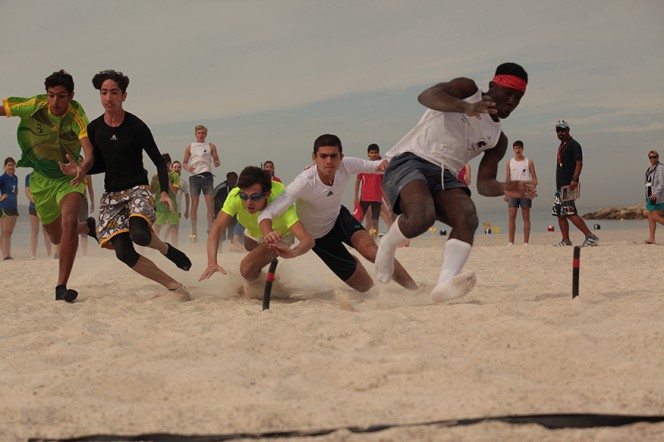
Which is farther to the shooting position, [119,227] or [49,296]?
[49,296]

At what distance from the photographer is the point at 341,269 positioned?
20.4 feet

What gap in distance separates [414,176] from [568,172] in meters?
7.44

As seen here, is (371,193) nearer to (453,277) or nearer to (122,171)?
(122,171)

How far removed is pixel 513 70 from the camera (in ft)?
15.8

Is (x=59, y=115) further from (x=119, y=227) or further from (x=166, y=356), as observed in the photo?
(x=166, y=356)

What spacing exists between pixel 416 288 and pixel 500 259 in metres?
4.11

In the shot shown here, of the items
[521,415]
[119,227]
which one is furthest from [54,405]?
[119,227]

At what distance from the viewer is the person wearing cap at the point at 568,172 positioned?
1136 cm

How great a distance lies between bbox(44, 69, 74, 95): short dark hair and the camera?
19.6ft

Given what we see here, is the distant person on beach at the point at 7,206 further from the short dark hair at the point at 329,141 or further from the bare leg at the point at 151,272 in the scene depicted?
the short dark hair at the point at 329,141

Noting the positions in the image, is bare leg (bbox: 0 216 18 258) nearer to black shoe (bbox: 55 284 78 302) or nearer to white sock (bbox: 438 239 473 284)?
black shoe (bbox: 55 284 78 302)

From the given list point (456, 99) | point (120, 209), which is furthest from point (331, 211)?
point (120, 209)

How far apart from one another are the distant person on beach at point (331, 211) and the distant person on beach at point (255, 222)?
0.42 ft

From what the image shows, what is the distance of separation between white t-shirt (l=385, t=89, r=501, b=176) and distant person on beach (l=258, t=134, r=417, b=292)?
89 cm
